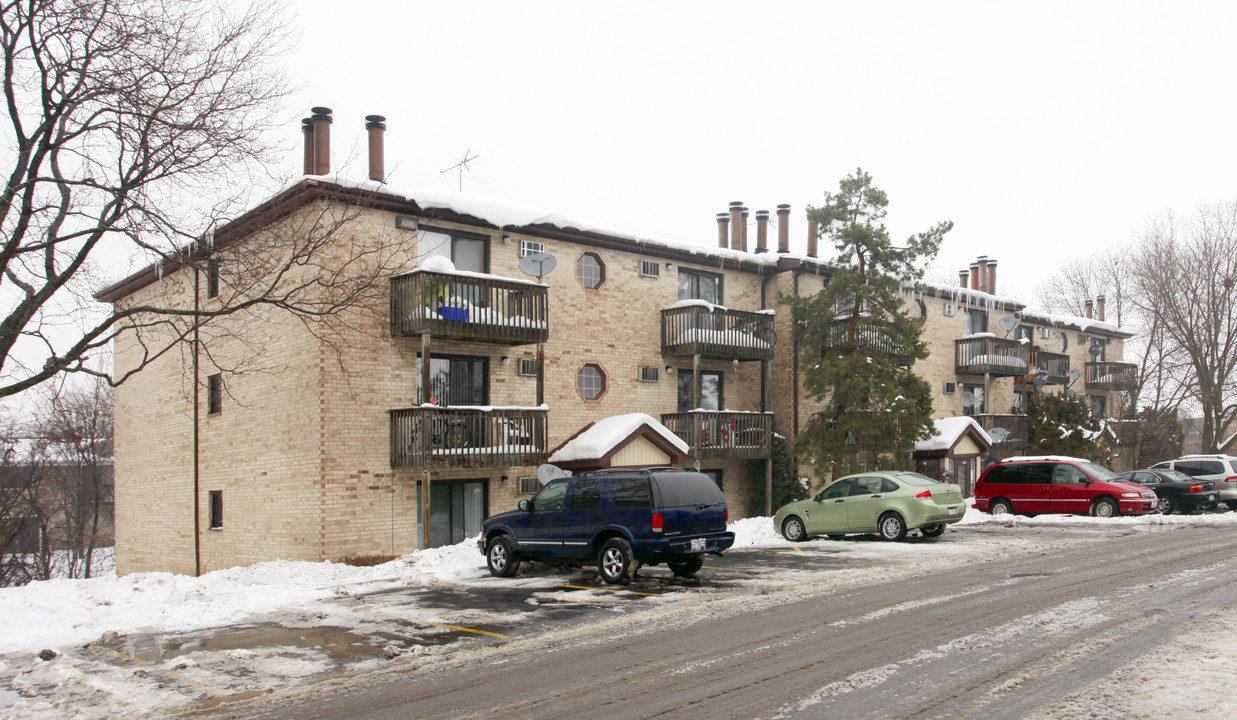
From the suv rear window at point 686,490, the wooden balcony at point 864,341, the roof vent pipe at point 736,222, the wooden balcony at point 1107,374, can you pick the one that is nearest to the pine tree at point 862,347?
the wooden balcony at point 864,341

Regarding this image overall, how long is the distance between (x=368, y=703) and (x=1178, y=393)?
4424 cm

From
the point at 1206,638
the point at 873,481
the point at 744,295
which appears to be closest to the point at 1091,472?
the point at 873,481

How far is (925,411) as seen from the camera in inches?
1040

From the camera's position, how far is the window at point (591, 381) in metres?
23.3

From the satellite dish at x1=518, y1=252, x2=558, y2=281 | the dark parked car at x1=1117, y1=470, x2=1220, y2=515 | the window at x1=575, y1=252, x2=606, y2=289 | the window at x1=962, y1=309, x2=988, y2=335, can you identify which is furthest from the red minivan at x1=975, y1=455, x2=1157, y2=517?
the satellite dish at x1=518, y1=252, x2=558, y2=281

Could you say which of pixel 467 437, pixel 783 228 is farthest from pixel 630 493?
pixel 783 228

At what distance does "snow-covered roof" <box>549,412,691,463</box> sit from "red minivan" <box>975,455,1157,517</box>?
9349mm

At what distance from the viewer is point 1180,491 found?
26.0 metres

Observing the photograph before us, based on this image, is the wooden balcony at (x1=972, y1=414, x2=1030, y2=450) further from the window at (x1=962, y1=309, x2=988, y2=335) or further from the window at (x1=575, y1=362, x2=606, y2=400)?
the window at (x1=575, y1=362, x2=606, y2=400)

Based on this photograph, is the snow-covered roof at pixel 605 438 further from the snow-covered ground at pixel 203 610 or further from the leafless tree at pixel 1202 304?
the leafless tree at pixel 1202 304

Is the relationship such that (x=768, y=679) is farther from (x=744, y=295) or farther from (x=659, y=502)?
(x=744, y=295)

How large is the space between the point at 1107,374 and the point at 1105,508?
853 inches

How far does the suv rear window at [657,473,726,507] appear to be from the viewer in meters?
14.1

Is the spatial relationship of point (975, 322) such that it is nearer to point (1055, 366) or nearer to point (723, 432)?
point (1055, 366)
